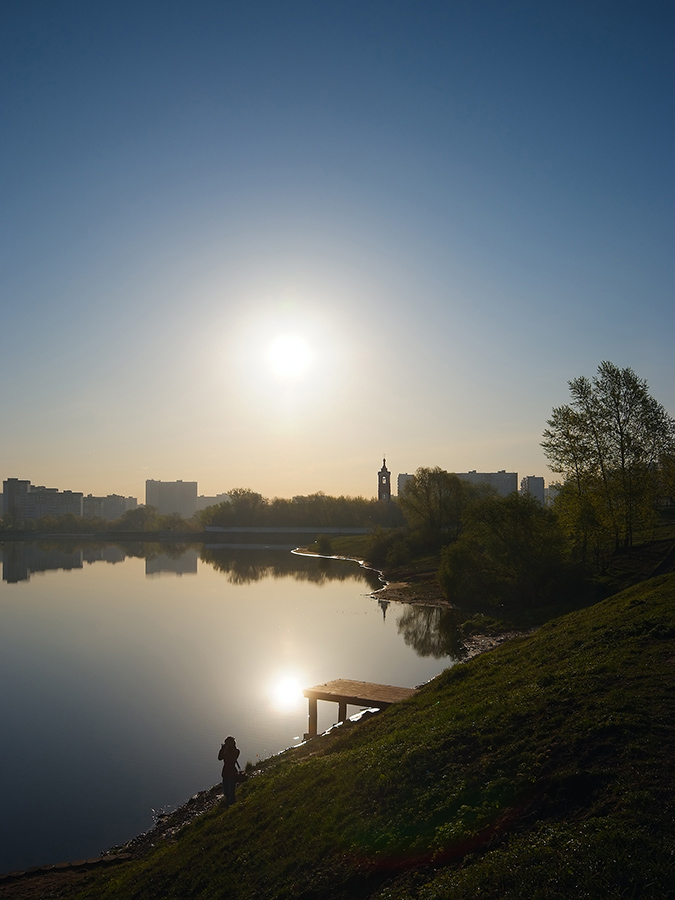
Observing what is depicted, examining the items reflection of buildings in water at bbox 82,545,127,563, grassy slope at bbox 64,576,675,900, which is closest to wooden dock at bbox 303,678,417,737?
grassy slope at bbox 64,576,675,900

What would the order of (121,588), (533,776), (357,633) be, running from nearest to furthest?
(533,776), (357,633), (121,588)

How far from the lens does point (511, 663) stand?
55.9 feet

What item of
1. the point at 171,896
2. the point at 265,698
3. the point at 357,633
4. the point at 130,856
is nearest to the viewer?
the point at 171,896

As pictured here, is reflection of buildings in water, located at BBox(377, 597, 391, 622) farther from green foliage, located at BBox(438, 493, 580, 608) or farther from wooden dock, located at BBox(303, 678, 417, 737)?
wooden dock, located at BBox(303, 678, 417, 737)

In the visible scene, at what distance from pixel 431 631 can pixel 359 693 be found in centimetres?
1987

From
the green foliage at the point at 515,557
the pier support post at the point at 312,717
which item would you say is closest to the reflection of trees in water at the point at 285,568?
the green foliage at the point at 515,557

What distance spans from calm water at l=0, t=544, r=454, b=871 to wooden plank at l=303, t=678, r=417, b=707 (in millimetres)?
1935

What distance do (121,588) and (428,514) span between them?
122ft

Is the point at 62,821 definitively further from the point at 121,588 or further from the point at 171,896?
the point at 121,588

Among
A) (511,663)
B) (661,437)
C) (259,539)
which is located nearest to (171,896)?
(511,663)

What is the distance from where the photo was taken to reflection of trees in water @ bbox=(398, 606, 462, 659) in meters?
34.5

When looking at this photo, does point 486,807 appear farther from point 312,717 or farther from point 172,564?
point 172,564

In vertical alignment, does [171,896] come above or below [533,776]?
below

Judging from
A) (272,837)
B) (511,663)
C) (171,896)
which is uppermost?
(511,663)
